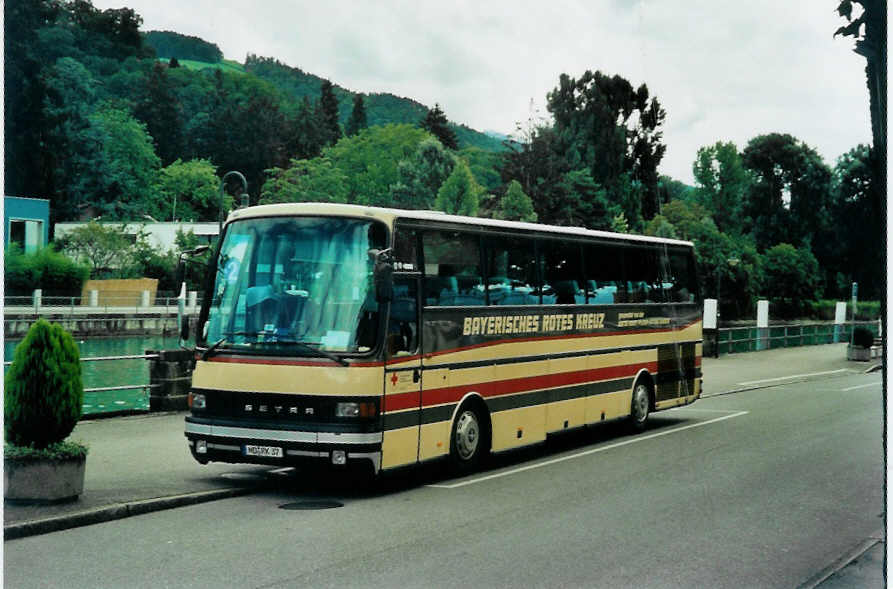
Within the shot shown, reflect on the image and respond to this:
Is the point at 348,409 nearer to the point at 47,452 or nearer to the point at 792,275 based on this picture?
the point at 47,452

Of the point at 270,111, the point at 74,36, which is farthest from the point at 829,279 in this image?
the point at 270,111

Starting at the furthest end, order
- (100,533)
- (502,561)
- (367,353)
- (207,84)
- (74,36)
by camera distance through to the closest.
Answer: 1. (207,84)
2. (74,36)
3. (367,353)
4. (100,533)
5. (502,561)

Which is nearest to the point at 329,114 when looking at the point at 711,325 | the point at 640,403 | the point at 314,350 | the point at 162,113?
the point at 162,113

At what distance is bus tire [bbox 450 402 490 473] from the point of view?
12.8 m

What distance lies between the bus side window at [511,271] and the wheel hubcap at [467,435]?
150 cm

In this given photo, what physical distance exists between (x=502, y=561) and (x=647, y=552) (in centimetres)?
123

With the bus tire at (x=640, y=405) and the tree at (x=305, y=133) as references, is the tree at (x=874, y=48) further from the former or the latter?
the tree at (x=305, y=133)

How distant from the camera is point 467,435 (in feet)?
42.5

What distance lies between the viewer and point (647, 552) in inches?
344

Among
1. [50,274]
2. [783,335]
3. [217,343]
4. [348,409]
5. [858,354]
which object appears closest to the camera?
[348,409]

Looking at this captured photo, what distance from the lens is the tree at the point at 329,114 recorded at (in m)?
98.2

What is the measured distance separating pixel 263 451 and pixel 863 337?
103ft

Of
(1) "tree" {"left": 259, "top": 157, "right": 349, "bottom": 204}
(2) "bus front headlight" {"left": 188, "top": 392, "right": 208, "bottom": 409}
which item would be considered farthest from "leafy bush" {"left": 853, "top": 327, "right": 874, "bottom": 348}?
(1) "tree" {"left": 259, "top": 157, "right": 349, "bottom": 204}

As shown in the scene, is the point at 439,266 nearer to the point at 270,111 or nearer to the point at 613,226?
the point at 613,226
